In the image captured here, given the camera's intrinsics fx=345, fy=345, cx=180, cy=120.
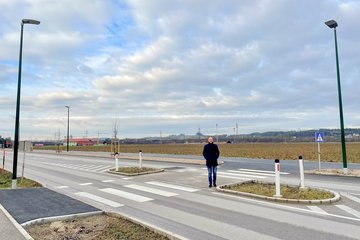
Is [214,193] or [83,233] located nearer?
[83,233]

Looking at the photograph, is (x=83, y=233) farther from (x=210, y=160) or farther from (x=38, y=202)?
(x=210, y=160)

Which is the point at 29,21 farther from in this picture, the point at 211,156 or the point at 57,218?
the point at 57,218

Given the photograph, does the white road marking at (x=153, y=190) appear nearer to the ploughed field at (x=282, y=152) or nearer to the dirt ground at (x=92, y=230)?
the dirt ground at (x=92, y=230)

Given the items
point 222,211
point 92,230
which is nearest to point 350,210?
point 222,211

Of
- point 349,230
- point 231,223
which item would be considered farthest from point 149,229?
point 349,230

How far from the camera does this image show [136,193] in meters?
12.1

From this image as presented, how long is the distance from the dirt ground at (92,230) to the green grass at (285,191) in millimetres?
5186

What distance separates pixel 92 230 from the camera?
→ 7.16 meters

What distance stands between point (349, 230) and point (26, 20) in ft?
49.2

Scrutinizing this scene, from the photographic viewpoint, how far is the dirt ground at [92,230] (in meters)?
6.62

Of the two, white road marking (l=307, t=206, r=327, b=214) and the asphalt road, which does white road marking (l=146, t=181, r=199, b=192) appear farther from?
white road marking (l=307, t=206, r=327, b=214)

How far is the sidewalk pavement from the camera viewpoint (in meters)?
7.25

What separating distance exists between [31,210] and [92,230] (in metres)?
2.95

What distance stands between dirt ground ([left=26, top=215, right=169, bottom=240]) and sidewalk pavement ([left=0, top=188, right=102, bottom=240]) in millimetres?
290
